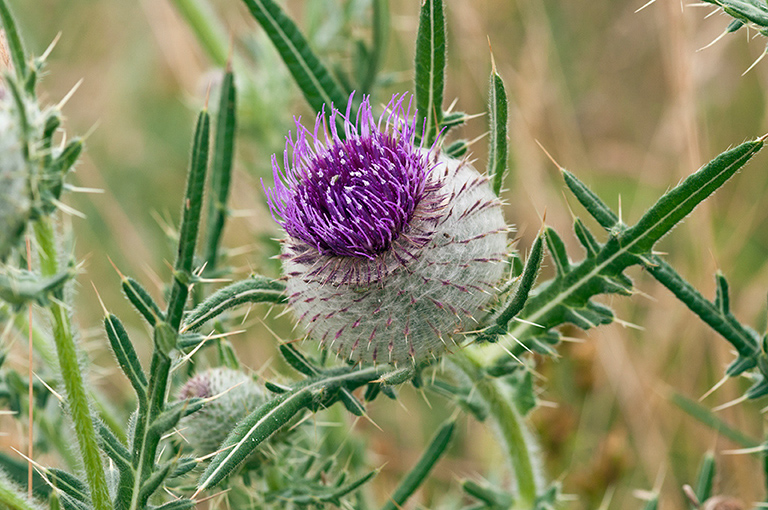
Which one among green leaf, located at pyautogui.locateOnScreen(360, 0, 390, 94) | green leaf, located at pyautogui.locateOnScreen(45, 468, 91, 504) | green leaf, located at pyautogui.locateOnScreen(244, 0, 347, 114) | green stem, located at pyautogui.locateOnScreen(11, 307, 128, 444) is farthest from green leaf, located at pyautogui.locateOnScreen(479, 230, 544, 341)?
green leaf, located at pyautogui.locateOnScreen(360, 0, 390, 94)

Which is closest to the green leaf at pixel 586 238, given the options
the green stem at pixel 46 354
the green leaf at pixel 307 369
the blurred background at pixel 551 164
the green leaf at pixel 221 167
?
the green leaf at pixel 307 369

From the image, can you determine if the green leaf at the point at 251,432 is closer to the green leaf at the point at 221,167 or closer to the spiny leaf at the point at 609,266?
the spiny leaf at the point at 609,266

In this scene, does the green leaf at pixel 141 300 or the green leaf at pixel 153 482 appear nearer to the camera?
the green leaf at pixel 153 482

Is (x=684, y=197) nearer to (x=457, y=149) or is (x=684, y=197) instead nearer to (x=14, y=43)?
(x=457, y=149)

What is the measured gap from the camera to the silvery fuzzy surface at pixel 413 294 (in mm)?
2492

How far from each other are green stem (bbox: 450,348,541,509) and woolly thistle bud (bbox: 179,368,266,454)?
897 millimetres

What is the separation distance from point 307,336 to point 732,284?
13.5 feet

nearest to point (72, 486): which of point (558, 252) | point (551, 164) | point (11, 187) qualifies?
point (11, 187)

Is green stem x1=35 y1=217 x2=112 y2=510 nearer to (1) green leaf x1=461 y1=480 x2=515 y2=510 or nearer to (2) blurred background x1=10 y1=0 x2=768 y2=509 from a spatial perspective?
(2) blurred background x1=10 y1=0 x2=768 y2=509

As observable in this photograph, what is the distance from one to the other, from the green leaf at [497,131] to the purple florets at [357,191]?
0.30 metres

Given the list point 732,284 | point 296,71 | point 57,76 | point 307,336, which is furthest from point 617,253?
point 57,76

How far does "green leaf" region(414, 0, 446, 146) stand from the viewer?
2.81 meters

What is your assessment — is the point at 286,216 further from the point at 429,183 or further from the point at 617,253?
the point at 617,253

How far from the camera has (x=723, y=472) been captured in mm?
4910
